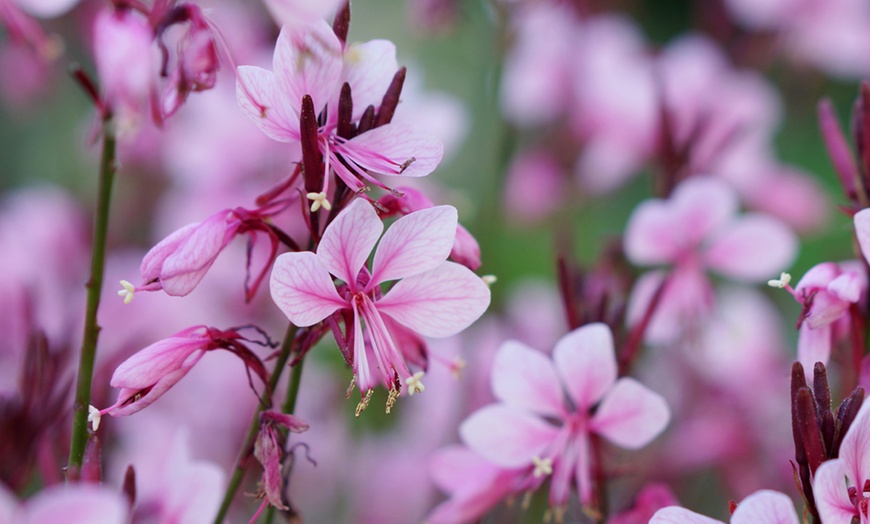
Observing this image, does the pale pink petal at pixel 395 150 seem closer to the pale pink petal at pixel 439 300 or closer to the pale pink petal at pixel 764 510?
the pale pink petal at pixel 439 300

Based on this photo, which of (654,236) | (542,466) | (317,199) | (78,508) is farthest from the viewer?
(654,236)

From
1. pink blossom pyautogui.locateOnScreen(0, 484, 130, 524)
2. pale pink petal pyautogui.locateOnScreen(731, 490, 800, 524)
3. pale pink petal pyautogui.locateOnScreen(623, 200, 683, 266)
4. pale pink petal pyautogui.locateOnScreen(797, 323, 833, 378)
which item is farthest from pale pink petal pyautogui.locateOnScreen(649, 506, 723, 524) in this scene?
pale pink petal pyautogui.locateOnScreen(623, 200, 683, 266)

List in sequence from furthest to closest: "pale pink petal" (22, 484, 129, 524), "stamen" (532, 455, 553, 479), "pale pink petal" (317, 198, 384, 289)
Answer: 1. "stamen" (532, 455, 553, 479)
2. "pale pink petal" (317, 198, 384, 289)
3. "pale pink petal" (22, 484, 129, 524)

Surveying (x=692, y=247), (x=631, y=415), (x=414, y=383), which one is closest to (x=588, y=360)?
(x=631, y=415)

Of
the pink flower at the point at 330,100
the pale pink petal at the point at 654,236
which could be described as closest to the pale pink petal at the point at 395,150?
the pink flower at the point at 330,100

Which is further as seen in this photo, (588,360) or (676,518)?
(588,360)

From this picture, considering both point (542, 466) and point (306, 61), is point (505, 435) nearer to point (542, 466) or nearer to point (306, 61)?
point (542, 466)

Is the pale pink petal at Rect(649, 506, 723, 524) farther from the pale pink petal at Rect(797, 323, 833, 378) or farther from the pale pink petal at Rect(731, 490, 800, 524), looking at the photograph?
the pale pink petal at Rect(797, 323, 833, 378)
